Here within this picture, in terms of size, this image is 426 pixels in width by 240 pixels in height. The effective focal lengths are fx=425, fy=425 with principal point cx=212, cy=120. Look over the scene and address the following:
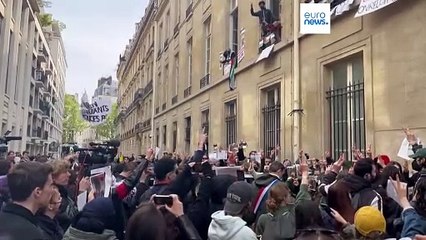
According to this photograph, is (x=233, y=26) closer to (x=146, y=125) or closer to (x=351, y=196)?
(x=351, y=196)

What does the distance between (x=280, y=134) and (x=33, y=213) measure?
9.44 meters

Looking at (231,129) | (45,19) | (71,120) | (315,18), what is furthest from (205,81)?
(71,120)

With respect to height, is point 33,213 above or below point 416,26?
below

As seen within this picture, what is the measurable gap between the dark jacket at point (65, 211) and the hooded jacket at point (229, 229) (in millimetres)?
1330

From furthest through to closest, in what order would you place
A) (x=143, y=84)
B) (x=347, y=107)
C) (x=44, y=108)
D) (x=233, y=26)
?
(x=44, y=108), (x=143, y=84), (x=233, y=26), (x=347, y=107)

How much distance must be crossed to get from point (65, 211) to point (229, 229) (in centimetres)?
175

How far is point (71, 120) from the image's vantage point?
93.3 m

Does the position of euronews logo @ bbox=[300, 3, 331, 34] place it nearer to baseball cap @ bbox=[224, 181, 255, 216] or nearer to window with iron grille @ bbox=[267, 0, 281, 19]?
window with iron grille @ bbox=[267, 0, 281, 19]

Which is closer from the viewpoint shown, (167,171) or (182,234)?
(182,234)

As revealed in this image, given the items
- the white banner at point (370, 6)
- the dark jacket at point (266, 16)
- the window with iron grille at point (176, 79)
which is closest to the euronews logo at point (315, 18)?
the white banner at point (370, 6)

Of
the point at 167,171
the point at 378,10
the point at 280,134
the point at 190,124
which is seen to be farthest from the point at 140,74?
the point at 167,171

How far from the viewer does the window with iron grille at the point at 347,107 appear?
870 centimetres

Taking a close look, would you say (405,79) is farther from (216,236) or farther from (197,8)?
(197,8)

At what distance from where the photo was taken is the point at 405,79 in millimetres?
7137
